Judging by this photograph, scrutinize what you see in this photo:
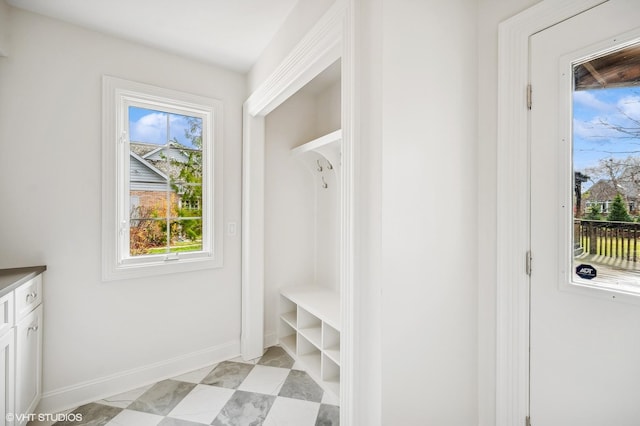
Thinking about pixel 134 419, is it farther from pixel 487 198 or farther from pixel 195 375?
pixel 487 198

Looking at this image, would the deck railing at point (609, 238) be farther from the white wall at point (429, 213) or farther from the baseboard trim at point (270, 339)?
the baseboard trim at point (270, 339)

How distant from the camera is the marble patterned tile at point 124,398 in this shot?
1.80 metres

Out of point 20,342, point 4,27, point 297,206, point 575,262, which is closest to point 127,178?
point 4,27

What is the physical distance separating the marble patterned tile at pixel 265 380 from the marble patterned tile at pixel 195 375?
0.35 m

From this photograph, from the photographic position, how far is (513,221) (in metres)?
1.29

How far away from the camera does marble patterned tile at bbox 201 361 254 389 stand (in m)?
2.03

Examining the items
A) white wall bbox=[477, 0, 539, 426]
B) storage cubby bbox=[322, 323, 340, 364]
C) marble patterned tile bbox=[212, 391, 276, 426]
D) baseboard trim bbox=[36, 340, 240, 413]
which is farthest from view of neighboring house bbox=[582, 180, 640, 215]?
baseboard trim bbox=[36, 340, 240, 413]

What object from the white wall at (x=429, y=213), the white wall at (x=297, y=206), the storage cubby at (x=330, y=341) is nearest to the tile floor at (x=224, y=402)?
the storage cubby at (x=330, y=341)

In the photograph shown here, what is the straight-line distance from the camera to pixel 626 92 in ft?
3.40

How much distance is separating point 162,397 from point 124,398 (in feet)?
0.85

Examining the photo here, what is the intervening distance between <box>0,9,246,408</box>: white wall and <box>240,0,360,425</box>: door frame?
55cm

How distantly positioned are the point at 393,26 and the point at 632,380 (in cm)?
165

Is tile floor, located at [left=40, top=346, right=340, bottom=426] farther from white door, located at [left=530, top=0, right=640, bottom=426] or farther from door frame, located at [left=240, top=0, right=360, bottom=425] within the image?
white door, located at [left=530, top=0, right=640, bottom=426]

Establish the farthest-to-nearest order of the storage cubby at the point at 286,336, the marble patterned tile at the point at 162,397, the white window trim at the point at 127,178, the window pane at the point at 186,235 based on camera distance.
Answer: the storage cubby at the point at 286,336, the window pane at the point at 186,235, the white window trim at the point at 127,178, the marble patterned tile at the point at 162,397
